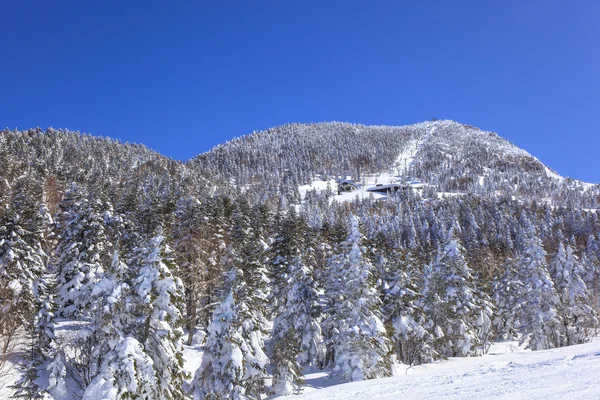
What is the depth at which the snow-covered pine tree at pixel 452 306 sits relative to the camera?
31.0 meters

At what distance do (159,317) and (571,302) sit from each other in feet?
→ 124

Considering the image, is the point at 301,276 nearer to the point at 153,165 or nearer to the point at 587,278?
the point at 587,278

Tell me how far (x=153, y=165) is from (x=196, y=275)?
5862 inches

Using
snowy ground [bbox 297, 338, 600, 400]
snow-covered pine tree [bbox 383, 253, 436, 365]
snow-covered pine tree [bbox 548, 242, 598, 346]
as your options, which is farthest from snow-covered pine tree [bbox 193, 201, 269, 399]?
snow-covered pine tree [bbox 548, 242, 598, 346]

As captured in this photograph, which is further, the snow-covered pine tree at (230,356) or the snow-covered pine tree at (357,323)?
the snow-covered pine tree at (357,323)

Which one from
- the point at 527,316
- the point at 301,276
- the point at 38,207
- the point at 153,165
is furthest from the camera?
the point at 153,165

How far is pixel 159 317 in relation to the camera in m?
15.6

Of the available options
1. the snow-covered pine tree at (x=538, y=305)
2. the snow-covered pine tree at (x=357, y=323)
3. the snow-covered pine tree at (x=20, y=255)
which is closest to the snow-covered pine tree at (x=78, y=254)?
the snow-covered pine tree at (x=20, y=255)

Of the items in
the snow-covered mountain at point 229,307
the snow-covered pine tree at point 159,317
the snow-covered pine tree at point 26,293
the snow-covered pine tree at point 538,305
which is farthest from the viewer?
the snow-covered pine tree at point 538,305

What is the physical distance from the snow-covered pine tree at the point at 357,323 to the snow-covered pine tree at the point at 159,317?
36.1 ft

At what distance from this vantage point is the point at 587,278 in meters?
58.3

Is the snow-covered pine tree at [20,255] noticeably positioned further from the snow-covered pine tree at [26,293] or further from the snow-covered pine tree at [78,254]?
the snow-covered pine tree at [78,254]

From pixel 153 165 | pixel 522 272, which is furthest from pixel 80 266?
pixel 153 165

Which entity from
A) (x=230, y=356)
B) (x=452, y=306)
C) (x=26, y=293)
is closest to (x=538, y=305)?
(x=452, y=306)
